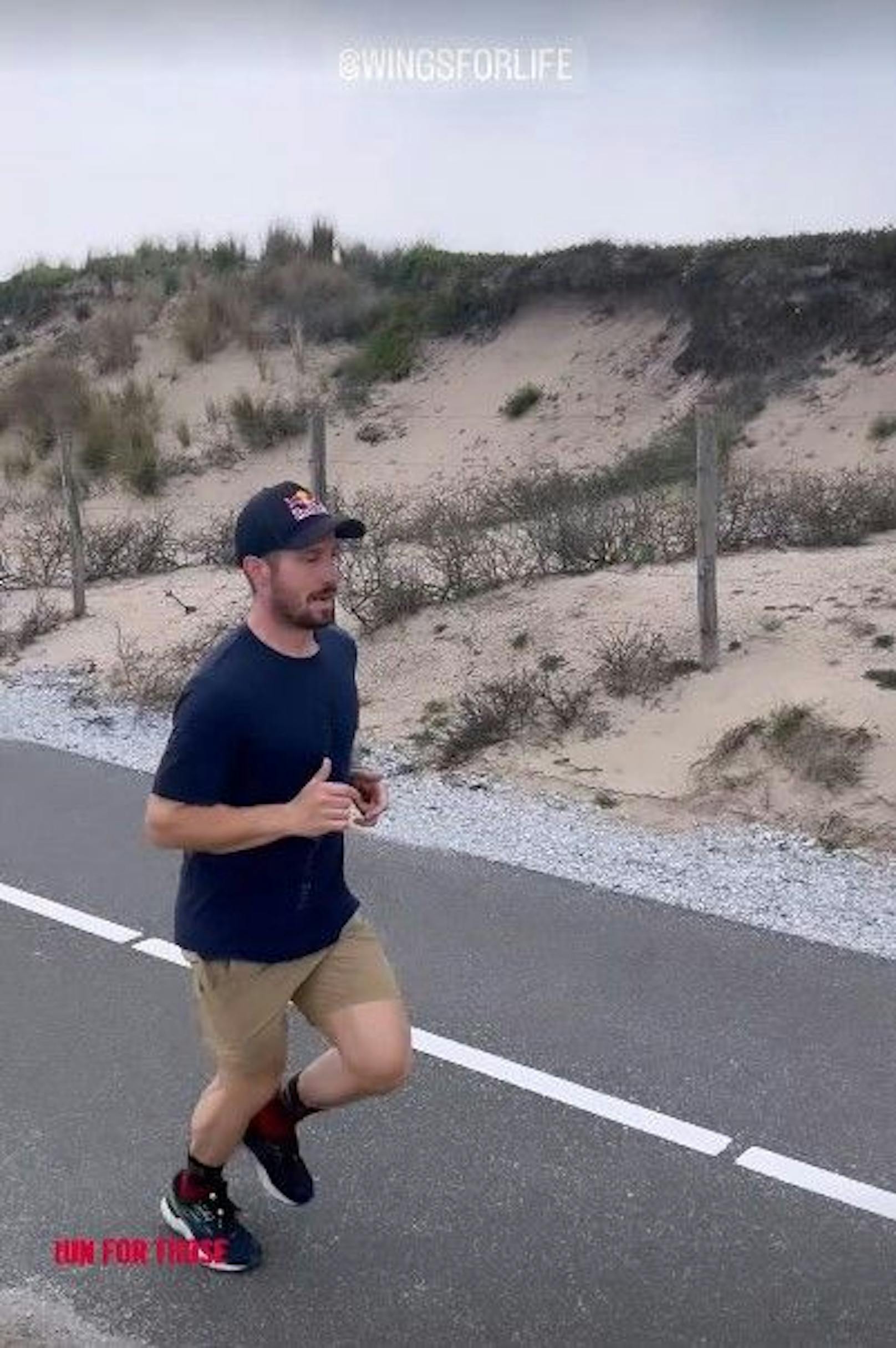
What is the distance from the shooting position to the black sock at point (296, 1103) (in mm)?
4074

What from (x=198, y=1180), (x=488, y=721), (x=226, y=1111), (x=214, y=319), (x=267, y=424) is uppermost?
(x=214, y=319)

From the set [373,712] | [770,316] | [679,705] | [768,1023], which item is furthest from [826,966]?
[770,316]

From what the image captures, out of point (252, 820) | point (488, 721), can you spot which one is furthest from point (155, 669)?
point (252, 820)

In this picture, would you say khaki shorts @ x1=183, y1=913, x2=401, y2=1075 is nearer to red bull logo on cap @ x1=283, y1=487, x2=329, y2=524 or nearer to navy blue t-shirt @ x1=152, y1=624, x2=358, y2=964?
navy blue t-shirt @ x1=152, y1=624, x2=358, y2=964

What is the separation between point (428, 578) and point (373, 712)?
197 centimetres

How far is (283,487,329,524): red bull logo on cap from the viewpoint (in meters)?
3.67

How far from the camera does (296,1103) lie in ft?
13.4

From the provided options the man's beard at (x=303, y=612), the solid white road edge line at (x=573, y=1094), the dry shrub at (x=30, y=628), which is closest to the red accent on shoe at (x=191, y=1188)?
the solid white road edge line at (x=573, y=1094)

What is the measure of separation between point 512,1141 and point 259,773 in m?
1.63

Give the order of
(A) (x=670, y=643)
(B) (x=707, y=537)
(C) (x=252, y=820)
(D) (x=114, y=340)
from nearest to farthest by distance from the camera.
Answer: (C) (x=252, y=820) < (B) (x=707, y=537) < (A) (x=670, y=643) < (D) (x=114, y=340)

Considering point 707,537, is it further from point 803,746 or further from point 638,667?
point 803,746

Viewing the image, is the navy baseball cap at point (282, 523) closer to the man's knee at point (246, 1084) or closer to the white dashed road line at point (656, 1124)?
the white dashed road line at point (656, 1124)

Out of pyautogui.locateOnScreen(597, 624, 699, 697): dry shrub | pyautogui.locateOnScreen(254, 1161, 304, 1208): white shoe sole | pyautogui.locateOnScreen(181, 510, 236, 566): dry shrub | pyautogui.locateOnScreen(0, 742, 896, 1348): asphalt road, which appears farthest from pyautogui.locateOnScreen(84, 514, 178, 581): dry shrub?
pyautogui.locateOnScreen(254, 1161, 304, 1208): white shoe sole

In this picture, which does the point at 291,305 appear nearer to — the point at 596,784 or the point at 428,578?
the point at 428,578
